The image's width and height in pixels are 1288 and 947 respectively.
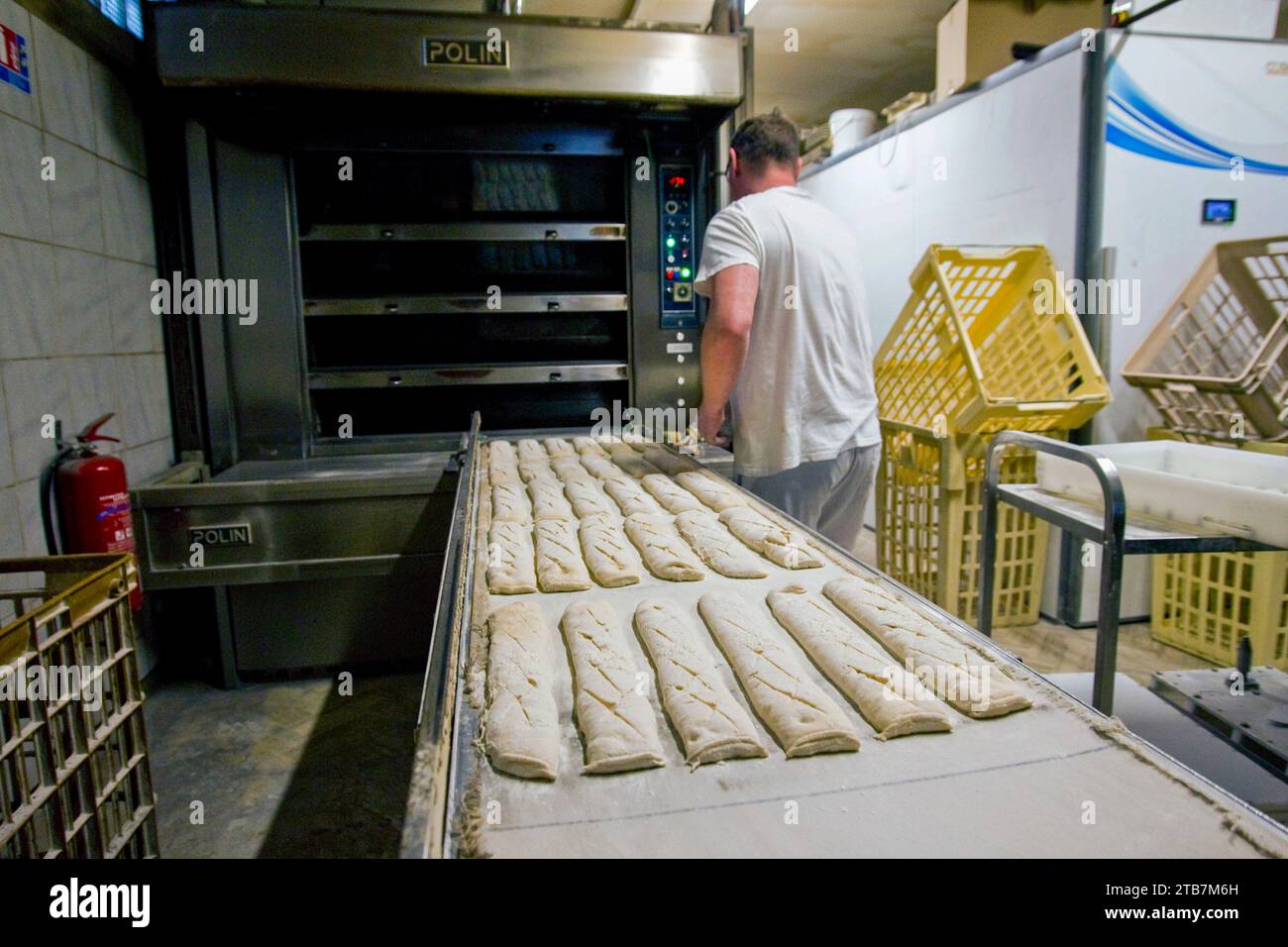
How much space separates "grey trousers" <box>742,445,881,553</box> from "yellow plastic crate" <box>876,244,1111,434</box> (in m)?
0.76

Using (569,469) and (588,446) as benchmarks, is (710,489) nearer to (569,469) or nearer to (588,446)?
(569,469)

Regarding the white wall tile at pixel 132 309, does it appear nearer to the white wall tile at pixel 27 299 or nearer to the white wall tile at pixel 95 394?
the white wall tile at pixel 95 394

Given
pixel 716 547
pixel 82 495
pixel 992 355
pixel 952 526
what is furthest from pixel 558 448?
pixel 992 355

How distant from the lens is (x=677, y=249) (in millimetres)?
3170

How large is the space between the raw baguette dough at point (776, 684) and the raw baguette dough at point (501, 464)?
1.09 metres

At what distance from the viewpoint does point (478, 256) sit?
3141 mm

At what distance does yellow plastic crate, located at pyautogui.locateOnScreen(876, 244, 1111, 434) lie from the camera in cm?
313

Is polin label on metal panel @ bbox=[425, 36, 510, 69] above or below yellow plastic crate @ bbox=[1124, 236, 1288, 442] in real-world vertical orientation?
above

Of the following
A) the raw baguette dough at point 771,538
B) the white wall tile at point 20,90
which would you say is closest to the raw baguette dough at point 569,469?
the raw baguette dough at point 771,538

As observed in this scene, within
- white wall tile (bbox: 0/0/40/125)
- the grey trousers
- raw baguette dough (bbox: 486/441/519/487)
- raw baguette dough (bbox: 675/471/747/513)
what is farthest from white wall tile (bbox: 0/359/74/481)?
the grey trousers

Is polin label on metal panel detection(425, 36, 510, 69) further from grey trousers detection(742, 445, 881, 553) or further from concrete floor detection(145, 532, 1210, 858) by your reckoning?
concrete floor detection(145, 532, 1210, 858)

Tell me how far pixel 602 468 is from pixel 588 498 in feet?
1.31

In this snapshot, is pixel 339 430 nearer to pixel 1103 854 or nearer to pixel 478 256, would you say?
pixel 478 256

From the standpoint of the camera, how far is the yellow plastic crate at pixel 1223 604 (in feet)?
9.30
